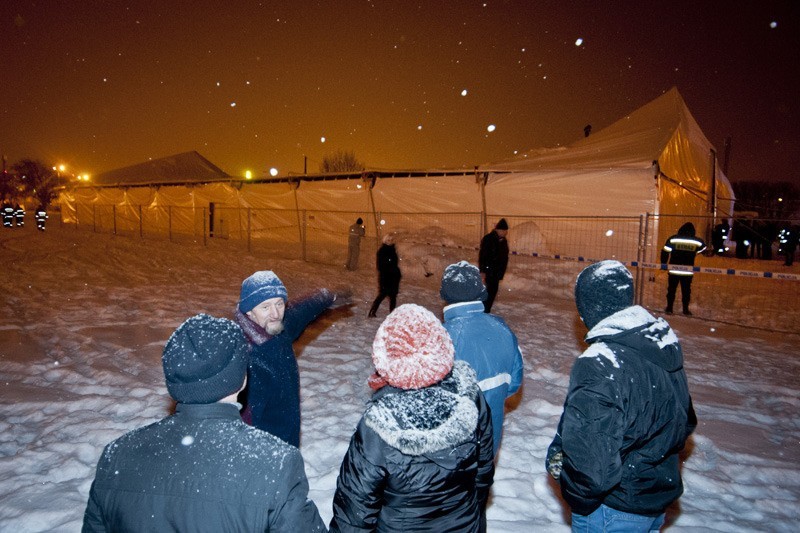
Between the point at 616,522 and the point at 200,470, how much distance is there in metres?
1.75

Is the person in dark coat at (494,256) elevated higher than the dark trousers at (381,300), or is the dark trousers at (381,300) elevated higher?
the person in dark coat at (494,256)

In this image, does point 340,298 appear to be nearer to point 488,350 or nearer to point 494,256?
point 488,350

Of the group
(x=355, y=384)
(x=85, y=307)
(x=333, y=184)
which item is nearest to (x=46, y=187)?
(x=333, y=184)

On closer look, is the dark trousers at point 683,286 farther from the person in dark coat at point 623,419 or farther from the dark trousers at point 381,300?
the person in dark coat at point 623,419

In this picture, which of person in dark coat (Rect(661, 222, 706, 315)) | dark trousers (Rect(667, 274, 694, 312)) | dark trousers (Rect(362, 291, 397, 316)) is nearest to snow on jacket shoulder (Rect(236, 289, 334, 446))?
dark trousers (Rect(362, 291, 397, 316))

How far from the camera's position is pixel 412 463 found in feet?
5.37

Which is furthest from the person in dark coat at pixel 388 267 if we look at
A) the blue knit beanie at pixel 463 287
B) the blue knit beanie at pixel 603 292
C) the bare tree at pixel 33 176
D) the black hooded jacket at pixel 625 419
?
the bare tree at pixel 33 176

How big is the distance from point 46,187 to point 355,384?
2982 inches

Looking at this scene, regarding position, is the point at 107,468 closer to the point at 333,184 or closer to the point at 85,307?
the point at 85,307

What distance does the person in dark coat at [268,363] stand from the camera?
2.70 m

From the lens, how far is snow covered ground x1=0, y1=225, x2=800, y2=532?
3.32 meters

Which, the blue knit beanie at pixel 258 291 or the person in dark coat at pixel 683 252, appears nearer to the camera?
the blue knit beanie at pixel 258 291

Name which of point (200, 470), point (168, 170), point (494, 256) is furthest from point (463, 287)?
point (168, 170)

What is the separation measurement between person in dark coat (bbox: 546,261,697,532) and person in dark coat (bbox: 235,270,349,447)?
1563mm
